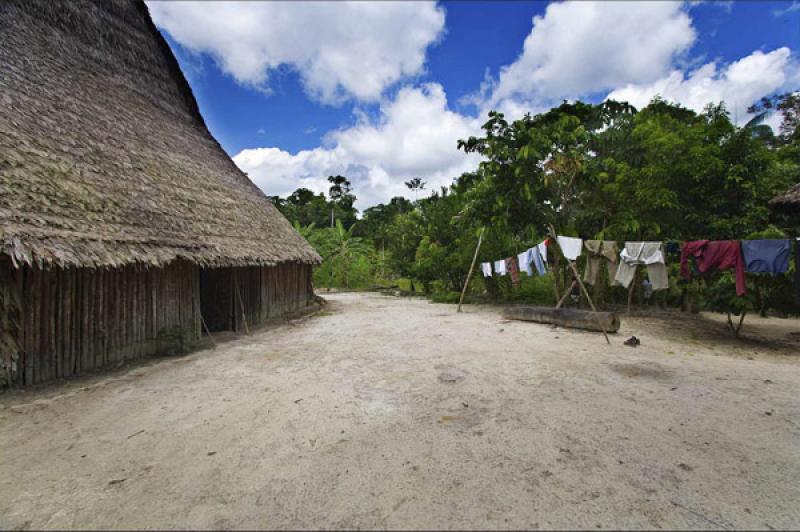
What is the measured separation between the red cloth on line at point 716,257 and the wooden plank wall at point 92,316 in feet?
32.2

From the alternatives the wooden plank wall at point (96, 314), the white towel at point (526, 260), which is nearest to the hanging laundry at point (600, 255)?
the white towel at point (526, 260)

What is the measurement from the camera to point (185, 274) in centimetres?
680

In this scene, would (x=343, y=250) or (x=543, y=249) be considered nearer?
(x=543, y=249)

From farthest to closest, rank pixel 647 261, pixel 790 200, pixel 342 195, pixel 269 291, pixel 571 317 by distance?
pixel 342 195
pixel 269 291
pixel 571 317
pixel 647 261
pixel 790 200

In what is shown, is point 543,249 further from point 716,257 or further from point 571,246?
point 716,257

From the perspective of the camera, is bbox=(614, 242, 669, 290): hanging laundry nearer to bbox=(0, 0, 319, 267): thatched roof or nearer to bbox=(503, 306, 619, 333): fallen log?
bbox=(503, 306, 619, 333): fallen log

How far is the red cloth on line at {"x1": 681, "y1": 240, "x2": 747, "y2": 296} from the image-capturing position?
6441 millimetres

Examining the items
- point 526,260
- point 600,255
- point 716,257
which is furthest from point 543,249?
point 716,257

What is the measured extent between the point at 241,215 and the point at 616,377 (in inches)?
331

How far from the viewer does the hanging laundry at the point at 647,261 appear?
25.2 ft

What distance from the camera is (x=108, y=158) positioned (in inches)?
248

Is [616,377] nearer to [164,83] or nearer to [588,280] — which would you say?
[588,280]

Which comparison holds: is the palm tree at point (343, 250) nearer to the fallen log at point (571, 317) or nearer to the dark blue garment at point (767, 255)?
the fallen log at point (571, 317)

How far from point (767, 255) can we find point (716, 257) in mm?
708
